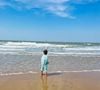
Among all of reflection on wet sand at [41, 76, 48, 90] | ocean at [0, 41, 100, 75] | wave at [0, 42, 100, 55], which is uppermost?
wave at [0, 42, 100, 55]

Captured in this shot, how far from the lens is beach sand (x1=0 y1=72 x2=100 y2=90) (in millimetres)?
9164

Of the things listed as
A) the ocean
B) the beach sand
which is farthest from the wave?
the beach sand

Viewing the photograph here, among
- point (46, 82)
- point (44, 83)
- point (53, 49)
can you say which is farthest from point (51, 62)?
point (53, 49)

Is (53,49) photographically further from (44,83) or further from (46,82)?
(44,83)

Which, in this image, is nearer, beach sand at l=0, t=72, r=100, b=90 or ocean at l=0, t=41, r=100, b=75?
beach sand at l=0, t=72, r=100, b=90

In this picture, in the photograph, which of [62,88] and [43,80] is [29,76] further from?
[62,88]

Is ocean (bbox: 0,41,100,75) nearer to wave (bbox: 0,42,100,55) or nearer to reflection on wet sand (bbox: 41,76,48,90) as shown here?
reflection on wet sand (bbox: 41,76,48,90)

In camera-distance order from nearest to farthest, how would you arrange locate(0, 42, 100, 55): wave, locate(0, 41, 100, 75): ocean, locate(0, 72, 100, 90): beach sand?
locate(0, 72, 100, 90): beach sand → locate(0, 41, 100, 75): ocean → locate(0, 42, 100, 55): wave

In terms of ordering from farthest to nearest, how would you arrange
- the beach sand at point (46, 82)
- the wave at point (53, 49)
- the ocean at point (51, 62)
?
the wave at point (53, 49)
the ocean at point (51, 62)
the beach sand at point (46, 82)

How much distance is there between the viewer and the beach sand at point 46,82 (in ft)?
30.1

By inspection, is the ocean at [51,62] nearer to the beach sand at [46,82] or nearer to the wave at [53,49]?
the beach sand at [46,82]

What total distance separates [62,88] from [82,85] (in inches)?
38.6

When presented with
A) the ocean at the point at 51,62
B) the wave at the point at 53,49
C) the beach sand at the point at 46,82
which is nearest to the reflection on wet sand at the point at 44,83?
the beach sand at the point at 46,82

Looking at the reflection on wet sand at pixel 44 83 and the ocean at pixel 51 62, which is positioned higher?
the ocean at pixel 51 62
